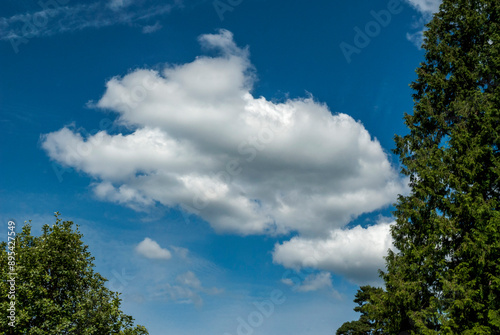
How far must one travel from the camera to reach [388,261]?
826 inches

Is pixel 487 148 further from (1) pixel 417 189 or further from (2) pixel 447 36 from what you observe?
(2) pixel 447 36

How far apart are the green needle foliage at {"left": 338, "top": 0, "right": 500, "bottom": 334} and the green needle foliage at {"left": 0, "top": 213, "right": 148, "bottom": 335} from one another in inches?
586

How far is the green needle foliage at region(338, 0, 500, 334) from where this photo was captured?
1767 centimetres

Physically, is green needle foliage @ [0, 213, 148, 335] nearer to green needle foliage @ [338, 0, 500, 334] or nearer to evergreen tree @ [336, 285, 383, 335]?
green needle foliage @ [338, 0, 500, 334]

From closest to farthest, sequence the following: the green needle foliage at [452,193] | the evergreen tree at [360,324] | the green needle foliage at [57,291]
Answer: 1. the green needle foliage at [452,193]
2. the green needle foliage at [57,291]
3. the evergreen tree at [360,324]

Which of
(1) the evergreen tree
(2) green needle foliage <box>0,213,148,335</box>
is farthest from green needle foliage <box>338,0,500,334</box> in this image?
(1) the evergreen tree

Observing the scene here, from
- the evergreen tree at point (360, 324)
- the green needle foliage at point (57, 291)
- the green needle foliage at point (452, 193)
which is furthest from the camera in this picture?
the evergreen tree at point (360, 324)

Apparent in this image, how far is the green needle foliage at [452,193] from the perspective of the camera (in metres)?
17.7

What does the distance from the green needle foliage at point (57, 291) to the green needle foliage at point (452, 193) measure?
48.8 ft

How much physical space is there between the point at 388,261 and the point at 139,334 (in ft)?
50.0
